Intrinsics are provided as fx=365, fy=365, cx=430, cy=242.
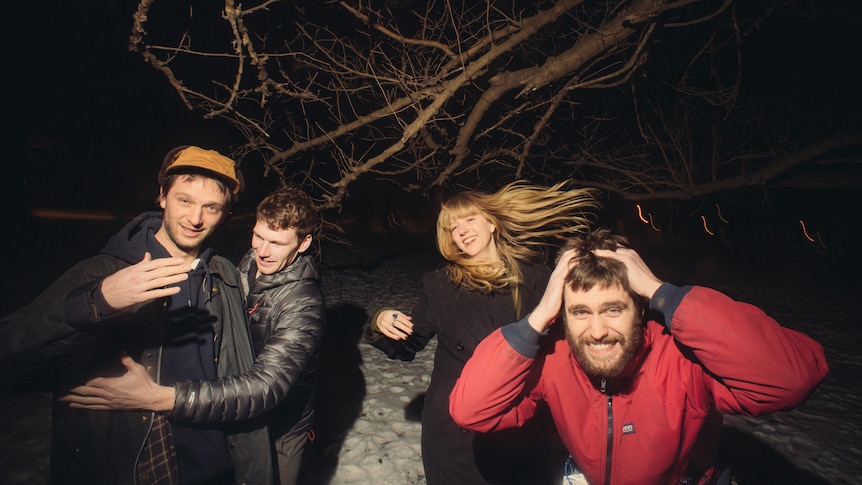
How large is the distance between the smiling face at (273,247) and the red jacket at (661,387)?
53.2 inches

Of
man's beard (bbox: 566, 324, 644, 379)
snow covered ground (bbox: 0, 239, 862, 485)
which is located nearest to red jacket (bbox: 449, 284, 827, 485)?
man's beard (bbox: 566, 324, 644, 379)

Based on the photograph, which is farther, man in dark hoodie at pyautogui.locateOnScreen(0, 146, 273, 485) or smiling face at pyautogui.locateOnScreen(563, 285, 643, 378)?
smiling face at pyautogui.locateOnScreen(563, 285, 643, 378)

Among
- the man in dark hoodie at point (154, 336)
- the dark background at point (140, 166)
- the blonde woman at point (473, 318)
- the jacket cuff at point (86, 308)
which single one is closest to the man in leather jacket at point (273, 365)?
the man in dark hoodie at point (154, 336)

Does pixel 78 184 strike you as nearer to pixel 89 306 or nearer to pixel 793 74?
pixel 89 306

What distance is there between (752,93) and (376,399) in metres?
10.6

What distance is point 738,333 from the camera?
4.62ft

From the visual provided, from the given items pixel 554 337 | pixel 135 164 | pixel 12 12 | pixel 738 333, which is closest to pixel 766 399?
pixel 738 333

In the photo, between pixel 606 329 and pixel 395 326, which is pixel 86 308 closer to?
pixel 395 326

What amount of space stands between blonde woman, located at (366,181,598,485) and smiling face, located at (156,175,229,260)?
1.23m

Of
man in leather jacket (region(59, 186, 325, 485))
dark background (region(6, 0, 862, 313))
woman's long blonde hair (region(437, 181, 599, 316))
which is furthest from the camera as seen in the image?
dark background (region(6, 0, 862, 313))

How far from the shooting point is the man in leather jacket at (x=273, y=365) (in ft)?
5.30

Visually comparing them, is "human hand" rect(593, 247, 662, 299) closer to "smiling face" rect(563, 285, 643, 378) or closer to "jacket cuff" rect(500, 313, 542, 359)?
"smiling face" rect(563, 285, 643, 378)

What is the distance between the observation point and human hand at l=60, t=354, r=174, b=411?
153 centimetres

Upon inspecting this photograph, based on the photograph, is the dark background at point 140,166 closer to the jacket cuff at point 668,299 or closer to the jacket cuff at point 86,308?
the jacket cuff at point 86,308
